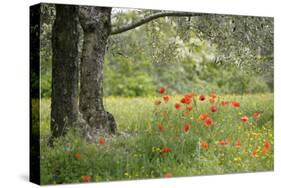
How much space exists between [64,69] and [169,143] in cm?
181

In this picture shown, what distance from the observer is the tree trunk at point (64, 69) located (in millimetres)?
8141

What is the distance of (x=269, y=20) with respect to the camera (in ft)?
31.7

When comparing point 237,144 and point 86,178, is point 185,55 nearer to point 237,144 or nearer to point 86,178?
point 237,144

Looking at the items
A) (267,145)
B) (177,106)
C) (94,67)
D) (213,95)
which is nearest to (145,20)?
(94,67)

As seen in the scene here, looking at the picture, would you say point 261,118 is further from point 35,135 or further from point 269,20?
point 35,135

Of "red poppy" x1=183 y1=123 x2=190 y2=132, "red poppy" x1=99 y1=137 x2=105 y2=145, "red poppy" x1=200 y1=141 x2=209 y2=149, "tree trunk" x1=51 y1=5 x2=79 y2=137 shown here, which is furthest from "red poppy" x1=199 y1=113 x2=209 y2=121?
"tree trunk" x1=51 y1=5 x2=79 y2=137

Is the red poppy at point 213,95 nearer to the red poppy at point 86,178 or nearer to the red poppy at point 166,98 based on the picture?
the red poppy at point 166,98

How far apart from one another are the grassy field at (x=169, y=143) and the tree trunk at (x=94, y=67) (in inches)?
5.8

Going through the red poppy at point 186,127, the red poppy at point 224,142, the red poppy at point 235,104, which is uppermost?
the red poppy at point 235,104

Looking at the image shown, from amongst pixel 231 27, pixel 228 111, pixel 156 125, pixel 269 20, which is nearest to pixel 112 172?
pixel 156 125

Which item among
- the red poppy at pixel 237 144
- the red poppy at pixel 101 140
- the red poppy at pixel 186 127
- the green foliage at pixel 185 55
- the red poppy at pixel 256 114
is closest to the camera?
the red poppy at pixel 101 140

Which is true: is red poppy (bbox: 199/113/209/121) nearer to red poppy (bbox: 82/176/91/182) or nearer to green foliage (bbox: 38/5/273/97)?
green foliage (bbox: 38/5/273/97)

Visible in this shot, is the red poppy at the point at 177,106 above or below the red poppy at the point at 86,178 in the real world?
above

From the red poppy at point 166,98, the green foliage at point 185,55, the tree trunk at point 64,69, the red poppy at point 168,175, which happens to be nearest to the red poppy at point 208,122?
the green foliage at point 185,55
